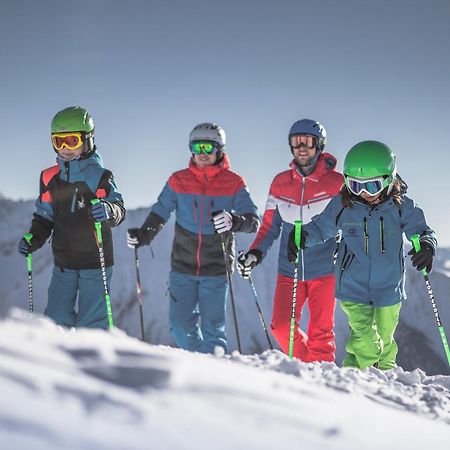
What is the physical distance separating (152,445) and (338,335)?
91.1ft

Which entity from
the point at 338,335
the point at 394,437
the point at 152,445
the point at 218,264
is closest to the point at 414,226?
the point at 218,264

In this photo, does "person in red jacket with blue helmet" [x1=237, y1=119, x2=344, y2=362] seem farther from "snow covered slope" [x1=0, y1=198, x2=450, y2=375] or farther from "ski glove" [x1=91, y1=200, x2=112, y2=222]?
"snow covered slope" [x1=0, y1=198, x2=450, y2=375]

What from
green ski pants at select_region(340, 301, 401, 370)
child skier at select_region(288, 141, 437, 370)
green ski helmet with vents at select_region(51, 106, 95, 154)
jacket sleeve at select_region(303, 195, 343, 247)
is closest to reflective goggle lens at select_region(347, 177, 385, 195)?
child skier at select_region(288, 141, 437, 370)

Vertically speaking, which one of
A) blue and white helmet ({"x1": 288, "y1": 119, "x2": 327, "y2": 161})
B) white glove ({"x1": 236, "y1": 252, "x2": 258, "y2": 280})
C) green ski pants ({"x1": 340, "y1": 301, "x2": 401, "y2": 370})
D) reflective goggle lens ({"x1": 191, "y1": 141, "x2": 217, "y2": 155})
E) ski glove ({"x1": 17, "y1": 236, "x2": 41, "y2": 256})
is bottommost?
green ski pants ({"x1": 340, "y1": 301, "x2": 401, "y2": 370})

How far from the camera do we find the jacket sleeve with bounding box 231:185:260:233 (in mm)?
5801

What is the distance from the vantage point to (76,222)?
5672 millimetres

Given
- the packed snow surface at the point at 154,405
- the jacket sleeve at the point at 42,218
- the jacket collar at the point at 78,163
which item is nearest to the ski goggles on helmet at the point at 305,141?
the jacket collar at the point at 78,163

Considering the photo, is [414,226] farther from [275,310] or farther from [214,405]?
[214,405]

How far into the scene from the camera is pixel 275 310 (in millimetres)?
5887

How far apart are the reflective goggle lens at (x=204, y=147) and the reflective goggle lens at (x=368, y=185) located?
1785 mm

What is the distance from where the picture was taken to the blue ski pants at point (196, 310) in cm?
595

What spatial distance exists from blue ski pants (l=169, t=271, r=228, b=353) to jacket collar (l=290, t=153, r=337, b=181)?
55.5 inches

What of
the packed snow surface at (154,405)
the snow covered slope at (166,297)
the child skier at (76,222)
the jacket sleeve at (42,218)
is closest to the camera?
the packed snow surface at (154,405)

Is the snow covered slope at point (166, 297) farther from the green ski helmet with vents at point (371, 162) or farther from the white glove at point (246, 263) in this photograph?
the green ski helmet with vents at point (371, 162)
